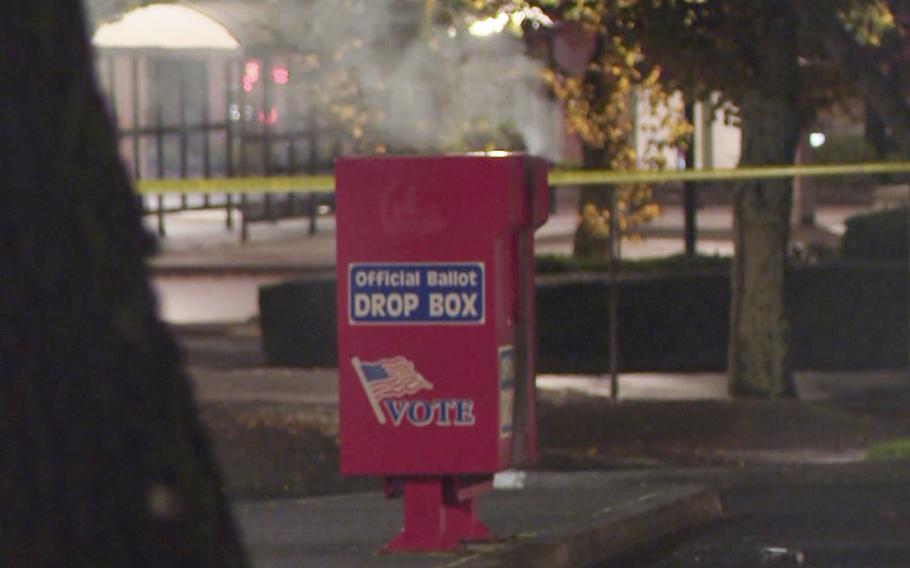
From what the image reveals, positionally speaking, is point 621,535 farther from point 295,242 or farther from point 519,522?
point 295,242

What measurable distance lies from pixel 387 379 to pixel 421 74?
8.78 metres

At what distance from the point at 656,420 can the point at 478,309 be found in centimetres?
459

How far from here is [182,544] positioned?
3.00 metres

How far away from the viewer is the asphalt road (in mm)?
7352

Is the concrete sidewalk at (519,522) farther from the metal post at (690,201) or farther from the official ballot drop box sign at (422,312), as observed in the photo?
the metal post at (690,201)

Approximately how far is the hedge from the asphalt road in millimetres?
4725

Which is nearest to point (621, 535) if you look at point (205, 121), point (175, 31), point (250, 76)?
point (175, 31)

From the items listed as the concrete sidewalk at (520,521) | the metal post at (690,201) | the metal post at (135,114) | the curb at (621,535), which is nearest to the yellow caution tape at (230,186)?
the concrete sidewalk at (520,521)

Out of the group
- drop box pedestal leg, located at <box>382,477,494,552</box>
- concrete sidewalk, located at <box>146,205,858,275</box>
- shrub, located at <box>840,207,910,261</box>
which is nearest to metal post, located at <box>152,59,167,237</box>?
concrete sidewalk, located at <box>146,205,858,275</box>

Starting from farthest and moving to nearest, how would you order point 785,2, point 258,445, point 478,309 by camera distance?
point 785,2, point 258,445, point 478,309

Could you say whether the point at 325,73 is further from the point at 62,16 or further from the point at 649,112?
the point at 62,16

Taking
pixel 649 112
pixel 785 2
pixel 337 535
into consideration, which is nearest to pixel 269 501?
pixel 337 535

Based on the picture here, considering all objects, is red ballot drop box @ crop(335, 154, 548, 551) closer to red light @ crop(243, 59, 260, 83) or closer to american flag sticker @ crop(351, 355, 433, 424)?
american flag sticker @ crop(351, 355, 433, 424)

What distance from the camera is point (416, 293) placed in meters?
6.71
